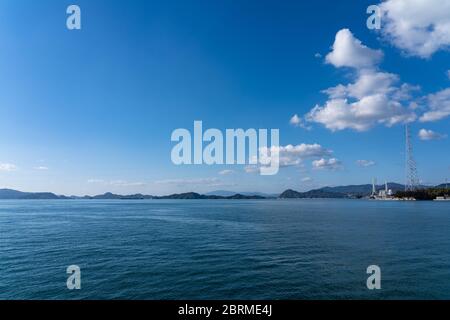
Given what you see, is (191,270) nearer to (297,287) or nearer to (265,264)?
(265,264)

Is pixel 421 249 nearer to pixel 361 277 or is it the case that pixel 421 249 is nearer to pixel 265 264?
pixel 361 277

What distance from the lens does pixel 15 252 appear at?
37.9 metres

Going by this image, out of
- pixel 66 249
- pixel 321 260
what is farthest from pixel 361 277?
pixel 66 249

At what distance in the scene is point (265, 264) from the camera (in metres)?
31.7

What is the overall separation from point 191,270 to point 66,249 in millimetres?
20186

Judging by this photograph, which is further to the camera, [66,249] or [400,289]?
[66,249]

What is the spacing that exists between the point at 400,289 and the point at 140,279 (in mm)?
21145
